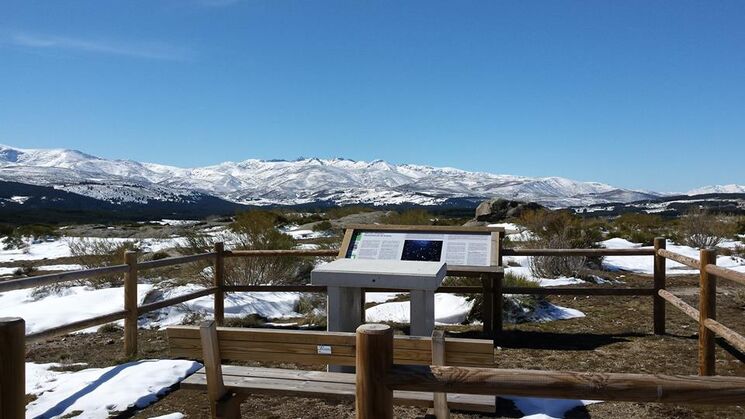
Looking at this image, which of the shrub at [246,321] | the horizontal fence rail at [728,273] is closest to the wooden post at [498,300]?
the horizontal fence rail at [728,273]

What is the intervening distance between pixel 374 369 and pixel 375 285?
3174 mm

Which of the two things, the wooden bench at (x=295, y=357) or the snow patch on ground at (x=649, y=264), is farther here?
the snow patch on ground at (x=649, y=264)

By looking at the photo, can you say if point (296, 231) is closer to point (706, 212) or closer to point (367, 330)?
point (706, 212)

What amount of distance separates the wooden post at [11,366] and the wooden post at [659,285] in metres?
6.83

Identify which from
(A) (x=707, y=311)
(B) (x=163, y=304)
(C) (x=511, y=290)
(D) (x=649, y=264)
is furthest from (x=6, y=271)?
(D) (x=649, y=264)

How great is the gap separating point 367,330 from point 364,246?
5.38 meters

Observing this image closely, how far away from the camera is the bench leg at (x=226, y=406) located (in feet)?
11.4

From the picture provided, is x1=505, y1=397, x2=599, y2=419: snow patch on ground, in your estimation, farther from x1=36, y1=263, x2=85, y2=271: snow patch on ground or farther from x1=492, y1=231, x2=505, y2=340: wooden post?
x1=36, y1=263, x2=85, y2=271: snow patch on ground

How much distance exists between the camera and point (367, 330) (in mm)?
2094

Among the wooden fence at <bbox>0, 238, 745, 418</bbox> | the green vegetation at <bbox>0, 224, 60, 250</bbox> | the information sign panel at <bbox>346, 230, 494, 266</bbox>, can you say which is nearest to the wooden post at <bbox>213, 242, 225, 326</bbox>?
the wooden fence at <bbox>0, 238, 745, 418</bbox>

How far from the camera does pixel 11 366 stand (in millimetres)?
2424

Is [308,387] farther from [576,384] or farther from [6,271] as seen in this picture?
[6,271]

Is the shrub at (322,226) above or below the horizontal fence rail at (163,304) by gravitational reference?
above

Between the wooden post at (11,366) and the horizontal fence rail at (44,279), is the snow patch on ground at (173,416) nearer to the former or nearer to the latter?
the horizontal fence rail at (44,279)
